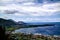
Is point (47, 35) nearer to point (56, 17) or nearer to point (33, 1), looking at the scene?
point (56, 17)

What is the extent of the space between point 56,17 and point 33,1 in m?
0.34

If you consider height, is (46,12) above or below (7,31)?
above

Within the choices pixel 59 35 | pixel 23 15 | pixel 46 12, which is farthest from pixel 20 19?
pixel 59 35

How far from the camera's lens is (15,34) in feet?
6.20

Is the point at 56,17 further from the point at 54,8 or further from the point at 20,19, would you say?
the point at 20,19

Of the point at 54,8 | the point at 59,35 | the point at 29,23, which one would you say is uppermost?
the point at 54,8

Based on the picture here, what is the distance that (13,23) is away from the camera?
193cm

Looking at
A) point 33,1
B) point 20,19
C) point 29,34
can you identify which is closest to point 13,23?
point 20,19

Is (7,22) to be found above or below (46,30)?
above

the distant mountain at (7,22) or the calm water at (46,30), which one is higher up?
the distant mountain at (7,22)

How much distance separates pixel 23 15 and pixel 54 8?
0.39 meters

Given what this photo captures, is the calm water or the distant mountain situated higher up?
the distant mountain

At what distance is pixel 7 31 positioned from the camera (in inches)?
74.4

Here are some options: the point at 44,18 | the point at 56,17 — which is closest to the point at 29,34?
the point at 44,18
